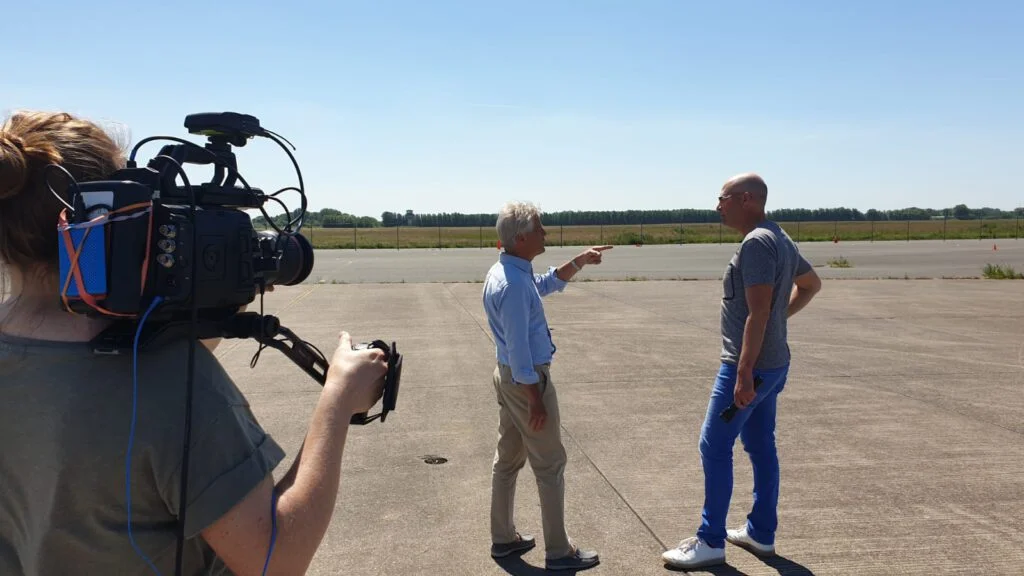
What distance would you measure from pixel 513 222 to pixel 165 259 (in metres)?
2.68

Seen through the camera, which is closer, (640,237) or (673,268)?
(673,268)

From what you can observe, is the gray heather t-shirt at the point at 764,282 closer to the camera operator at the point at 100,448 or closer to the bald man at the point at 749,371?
the bald man at the point at 749,371

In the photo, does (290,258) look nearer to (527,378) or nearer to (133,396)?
(133,396)

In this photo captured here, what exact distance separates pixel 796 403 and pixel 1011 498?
2428 mm

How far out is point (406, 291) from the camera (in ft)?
59.6

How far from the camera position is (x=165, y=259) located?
1347 millimetres

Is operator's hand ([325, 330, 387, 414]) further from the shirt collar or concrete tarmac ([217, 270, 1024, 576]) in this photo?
concrete tarmac ([217, 270, 1024, 576])

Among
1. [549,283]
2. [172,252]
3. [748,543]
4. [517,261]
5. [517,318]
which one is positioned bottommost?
[748,543]

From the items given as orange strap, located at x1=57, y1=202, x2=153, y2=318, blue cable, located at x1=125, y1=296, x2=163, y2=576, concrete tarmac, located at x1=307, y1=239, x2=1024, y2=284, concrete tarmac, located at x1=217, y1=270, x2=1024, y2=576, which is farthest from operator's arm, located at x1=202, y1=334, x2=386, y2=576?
concrete tarmac, located at x1=307, y1=239, x2=1024, y2=284

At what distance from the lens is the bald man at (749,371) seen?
3.86 meters

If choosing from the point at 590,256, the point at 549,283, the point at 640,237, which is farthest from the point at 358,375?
the point at 640,237

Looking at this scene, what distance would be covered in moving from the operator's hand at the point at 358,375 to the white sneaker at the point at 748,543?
120 inches

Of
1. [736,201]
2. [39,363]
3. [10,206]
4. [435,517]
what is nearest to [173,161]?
[10,206]

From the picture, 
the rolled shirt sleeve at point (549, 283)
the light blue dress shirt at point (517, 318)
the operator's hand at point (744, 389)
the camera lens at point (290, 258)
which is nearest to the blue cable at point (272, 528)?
the camera lens at point (290, 258)
